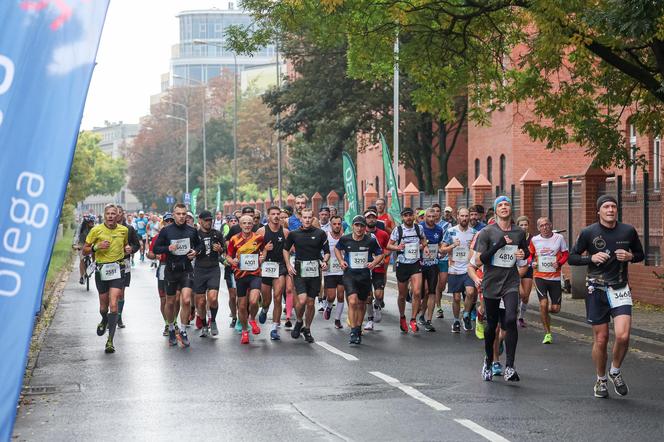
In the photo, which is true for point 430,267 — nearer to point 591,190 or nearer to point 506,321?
point 506,321

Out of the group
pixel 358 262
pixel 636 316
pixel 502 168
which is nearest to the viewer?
pixel 358 262

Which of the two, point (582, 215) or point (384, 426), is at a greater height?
point (582, 215)

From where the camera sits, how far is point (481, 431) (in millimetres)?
8875

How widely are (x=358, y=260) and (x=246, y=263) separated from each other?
149 cm

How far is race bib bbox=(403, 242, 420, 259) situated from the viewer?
17109 millimetres

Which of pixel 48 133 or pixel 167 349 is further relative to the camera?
pixel 167 349

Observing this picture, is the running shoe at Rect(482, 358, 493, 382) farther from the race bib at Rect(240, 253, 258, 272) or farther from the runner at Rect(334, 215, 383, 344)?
A: the race bib at Rect(240, 253, 258, 272)

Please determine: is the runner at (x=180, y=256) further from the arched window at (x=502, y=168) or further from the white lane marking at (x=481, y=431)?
the arched window at (x=502, y=168)

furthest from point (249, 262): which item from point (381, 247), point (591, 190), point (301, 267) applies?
point (591, 190)

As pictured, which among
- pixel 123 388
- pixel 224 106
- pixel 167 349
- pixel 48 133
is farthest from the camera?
pixel 224 106

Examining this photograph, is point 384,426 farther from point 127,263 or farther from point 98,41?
point 127,263

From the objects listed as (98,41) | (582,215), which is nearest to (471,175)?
(582,215)

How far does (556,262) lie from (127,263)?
5655mm

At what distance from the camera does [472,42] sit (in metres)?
22.4
